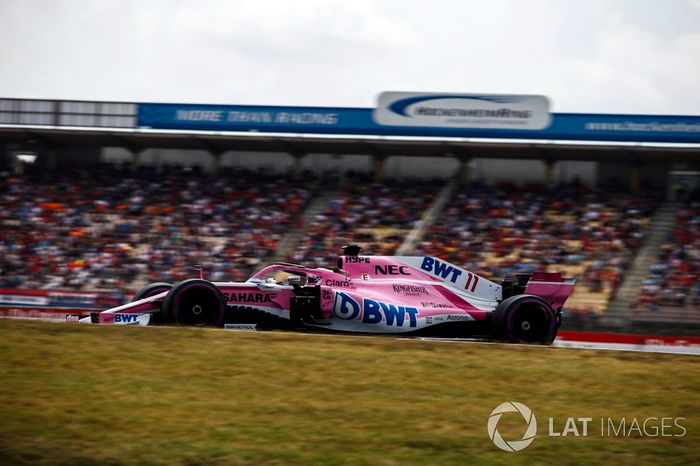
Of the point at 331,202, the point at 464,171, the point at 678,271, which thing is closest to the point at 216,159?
the point at 331,202

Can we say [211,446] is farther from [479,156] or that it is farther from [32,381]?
[479,156]

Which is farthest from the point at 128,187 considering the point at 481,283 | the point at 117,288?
the point at 481,283

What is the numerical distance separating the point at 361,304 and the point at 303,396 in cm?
491

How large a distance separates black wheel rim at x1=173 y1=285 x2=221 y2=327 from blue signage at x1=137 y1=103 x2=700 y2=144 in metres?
18.1

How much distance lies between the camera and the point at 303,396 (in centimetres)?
973

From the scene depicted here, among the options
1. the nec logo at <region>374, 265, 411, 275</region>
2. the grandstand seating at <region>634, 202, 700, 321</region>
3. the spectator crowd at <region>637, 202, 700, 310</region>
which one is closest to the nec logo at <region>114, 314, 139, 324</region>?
the nec logo at <region>374, 265, 411, 275</region>

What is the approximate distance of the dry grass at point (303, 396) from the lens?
800 centimetres

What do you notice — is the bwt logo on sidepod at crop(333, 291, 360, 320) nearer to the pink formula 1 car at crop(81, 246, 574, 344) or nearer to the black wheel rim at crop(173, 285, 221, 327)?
the pink formula 1 car at crop(81, 246, 574, 344)

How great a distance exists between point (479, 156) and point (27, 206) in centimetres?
1573

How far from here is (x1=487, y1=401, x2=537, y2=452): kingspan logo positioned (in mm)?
8406

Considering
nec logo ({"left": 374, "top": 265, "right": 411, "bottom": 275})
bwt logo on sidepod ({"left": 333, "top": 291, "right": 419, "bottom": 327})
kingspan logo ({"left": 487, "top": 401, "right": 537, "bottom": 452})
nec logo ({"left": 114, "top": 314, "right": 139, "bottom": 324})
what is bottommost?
kingspan logo ({"left": 487, "top": 401, "right": 537, "bottom": 452})

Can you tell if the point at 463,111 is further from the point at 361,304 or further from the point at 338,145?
the point at 361,304

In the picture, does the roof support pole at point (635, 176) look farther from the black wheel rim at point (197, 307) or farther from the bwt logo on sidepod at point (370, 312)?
the black wheel rim at point (197, 307)

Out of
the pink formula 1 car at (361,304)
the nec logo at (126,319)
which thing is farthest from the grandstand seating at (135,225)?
the nec logo at (126,319)
